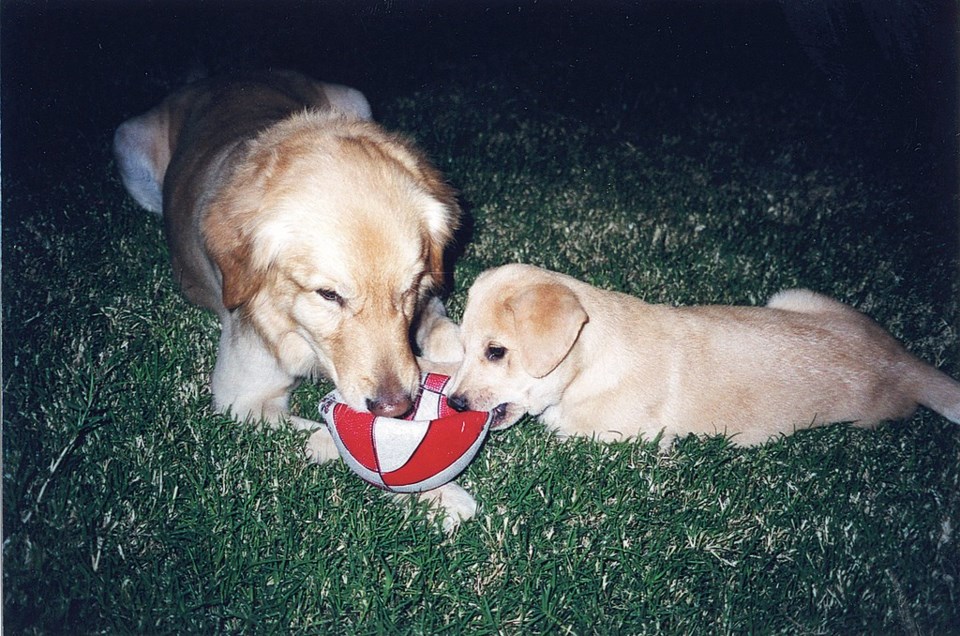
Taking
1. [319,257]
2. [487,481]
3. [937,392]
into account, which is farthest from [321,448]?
[937,392]

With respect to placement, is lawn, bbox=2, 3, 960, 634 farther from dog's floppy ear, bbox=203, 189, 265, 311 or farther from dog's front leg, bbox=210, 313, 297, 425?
dog's floppy ear, bbox=203, 189, 265, 311

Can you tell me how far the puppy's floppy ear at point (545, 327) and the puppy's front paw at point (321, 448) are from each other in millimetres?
973

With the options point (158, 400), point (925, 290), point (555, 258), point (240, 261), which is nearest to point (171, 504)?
point (158, 400)

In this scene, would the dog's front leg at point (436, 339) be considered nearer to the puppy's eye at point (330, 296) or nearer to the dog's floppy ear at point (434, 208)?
the dog's floppy ear at point (434, 208)

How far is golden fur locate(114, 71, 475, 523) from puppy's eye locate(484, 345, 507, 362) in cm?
39

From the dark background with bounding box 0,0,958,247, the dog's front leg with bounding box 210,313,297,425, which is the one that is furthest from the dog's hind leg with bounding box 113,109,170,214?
the dog's front leg with bounding box 210,313,297,425

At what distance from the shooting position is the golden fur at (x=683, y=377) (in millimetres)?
3424

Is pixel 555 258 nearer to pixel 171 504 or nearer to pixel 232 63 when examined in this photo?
pixel 171 504

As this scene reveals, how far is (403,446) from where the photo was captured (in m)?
2.88

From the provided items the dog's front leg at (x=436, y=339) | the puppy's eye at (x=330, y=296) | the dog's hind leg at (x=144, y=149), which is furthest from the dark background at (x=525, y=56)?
the puppy's eye at (x=330, y=296)

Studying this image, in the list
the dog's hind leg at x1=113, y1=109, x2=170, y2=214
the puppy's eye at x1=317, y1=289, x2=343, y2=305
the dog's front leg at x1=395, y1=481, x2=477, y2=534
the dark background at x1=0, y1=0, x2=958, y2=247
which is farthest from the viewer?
the dark background at x1=0, y1=0, x2=958, y2=247

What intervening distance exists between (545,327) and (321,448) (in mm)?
1186

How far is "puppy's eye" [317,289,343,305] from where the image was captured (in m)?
2.97

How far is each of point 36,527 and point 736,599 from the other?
9.00ft
